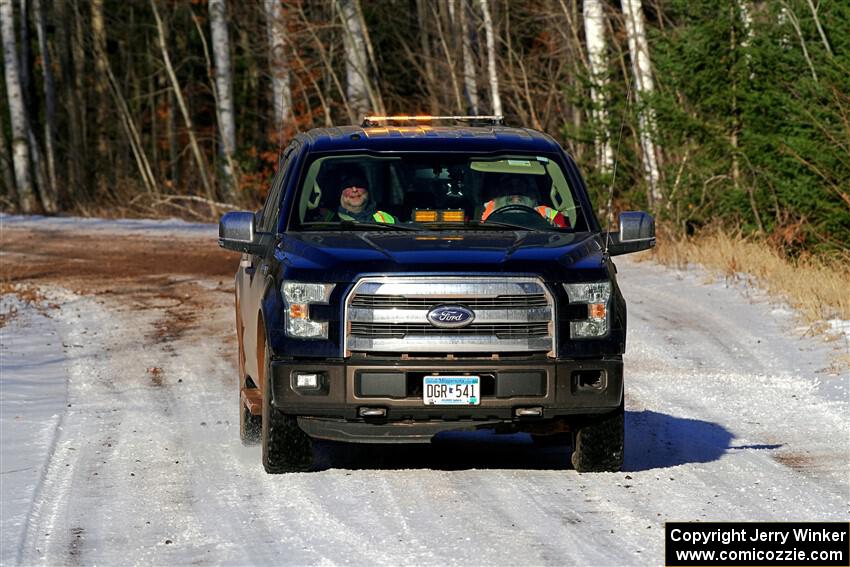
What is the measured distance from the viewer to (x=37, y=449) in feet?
32.8

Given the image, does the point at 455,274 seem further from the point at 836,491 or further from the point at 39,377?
the point at 39,377

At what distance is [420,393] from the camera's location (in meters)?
8.30

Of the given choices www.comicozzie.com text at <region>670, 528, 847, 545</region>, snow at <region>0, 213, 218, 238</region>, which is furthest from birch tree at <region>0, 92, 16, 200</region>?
www.comicozzie.com text at <region>670, 528, 847, 545</region>

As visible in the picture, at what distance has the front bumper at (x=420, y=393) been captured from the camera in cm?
830

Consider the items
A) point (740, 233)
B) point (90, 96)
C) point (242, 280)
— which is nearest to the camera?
point (242, 280)

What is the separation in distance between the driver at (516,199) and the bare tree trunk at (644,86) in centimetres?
1123

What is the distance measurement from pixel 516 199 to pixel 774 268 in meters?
8.89

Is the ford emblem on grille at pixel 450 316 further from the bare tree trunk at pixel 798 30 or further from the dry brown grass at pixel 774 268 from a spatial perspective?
the bare tree trunk at pixel 798 30

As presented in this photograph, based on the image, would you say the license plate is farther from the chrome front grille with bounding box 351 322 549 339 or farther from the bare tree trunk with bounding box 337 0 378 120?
the bare tree trunk with bounding box 337 0 378 120

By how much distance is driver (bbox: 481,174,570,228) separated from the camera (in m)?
9.51

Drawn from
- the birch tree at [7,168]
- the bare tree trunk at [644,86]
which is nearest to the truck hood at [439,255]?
the bare tree trunk at [644,86]

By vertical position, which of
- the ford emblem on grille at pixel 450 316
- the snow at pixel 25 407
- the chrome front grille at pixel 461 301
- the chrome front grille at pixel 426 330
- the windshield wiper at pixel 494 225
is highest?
the windshield wiper at pixel 494 225

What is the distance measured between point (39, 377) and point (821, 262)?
895cm

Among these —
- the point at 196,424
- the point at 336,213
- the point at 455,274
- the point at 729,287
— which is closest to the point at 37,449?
the point at 196,424
